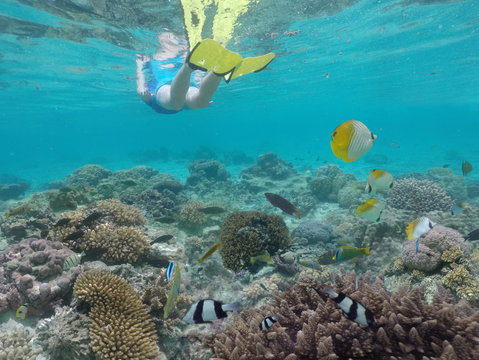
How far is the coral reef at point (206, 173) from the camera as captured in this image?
19.0 m

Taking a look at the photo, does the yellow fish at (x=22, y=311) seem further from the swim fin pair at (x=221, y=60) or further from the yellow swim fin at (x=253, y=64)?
the yellow swim fin at (x=253, y=64)

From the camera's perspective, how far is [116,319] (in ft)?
12.0

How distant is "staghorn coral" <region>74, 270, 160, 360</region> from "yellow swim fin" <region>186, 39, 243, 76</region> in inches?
153

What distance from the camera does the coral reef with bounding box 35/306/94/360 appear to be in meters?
3.48

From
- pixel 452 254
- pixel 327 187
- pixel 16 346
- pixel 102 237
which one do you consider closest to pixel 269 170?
pixel 327 187

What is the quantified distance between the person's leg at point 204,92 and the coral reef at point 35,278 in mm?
4812

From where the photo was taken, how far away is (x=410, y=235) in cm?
379

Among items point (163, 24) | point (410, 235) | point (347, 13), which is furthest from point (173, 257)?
point (347, 13)

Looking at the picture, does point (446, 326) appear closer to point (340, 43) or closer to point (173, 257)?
point (173, 257)

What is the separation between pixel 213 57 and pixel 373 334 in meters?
4.42

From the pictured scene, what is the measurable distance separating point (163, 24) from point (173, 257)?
15.5 meters

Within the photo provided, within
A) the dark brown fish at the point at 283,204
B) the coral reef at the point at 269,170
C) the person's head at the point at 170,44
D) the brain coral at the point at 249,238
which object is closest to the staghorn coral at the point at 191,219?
the brain coral at the point at 249,238

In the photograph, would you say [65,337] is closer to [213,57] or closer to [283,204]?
[283,204]

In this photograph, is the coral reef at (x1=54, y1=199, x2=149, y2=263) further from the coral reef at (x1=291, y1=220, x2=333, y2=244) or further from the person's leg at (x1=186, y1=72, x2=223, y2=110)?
the coral reef at (x1=291, y1=220, x2=333, y2=244)
